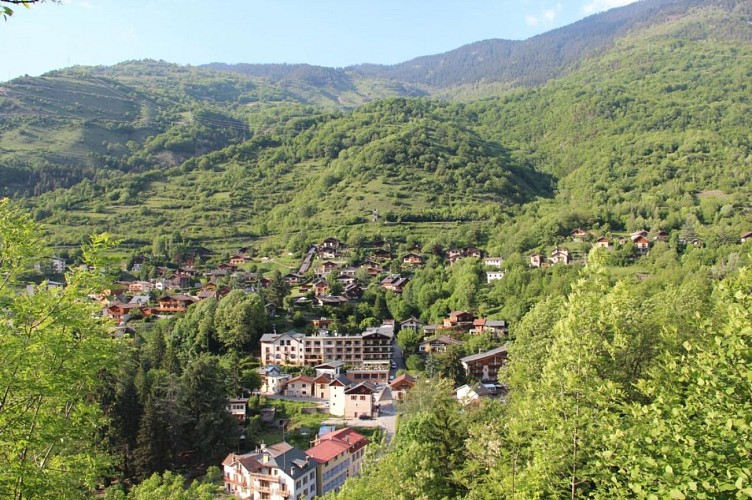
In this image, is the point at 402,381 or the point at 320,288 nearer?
the point at 402,381

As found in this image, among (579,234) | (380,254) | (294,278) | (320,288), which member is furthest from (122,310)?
(579,234)

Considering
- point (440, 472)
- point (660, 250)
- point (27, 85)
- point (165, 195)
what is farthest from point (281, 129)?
point (440, 472)

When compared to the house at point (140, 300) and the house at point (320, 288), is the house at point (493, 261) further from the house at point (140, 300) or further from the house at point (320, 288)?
the house at point (140, 300)

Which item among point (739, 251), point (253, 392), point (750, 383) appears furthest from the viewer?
point (739, 251)

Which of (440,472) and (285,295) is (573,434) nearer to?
(440,472)

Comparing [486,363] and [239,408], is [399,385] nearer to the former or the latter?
[486,363]
